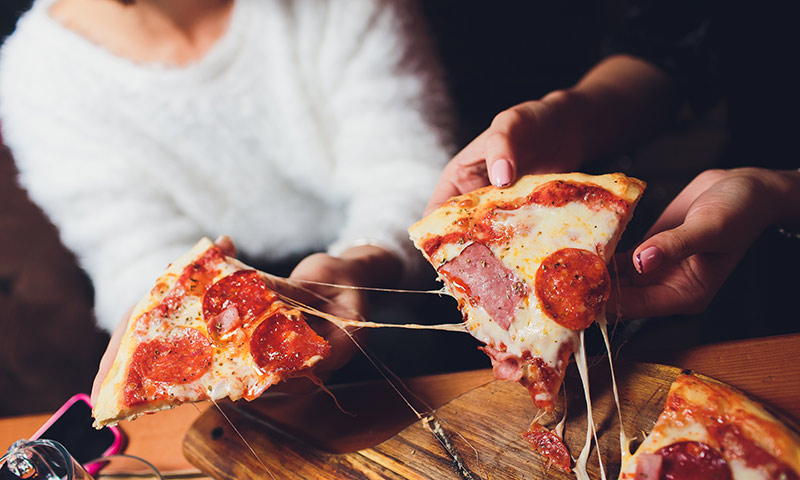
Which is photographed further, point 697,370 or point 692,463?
point 697,370

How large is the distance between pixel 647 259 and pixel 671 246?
0.19 ft

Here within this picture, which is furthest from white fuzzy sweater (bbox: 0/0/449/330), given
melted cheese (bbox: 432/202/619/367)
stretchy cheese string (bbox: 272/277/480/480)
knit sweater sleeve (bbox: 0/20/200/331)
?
melted cheese (bbox: 432/202/619/367)

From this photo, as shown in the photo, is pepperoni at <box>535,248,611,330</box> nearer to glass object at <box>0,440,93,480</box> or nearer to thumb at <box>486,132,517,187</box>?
thumb at <box>486,132,517,187</box>

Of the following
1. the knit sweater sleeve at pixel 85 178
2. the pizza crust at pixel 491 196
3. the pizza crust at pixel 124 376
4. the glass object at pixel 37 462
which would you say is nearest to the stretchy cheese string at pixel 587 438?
the pizza crust at pixel 491 196

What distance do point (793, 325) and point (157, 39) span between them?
179 centimetres

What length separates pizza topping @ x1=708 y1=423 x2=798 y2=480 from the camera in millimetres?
581

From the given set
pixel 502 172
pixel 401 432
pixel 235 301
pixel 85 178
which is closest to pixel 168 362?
pixel 235 301

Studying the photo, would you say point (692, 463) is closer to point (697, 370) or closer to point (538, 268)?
point (697, 370)

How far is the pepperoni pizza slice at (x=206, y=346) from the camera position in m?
0.75

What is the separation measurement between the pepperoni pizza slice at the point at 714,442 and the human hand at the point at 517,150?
436 millimetres

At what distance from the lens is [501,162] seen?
2.70 ft

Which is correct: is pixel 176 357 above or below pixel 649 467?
above

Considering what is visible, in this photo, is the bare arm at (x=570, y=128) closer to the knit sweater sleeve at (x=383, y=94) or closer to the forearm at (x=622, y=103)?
the forearm at (x=622, y=103)

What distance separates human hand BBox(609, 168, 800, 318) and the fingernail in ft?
0.84
